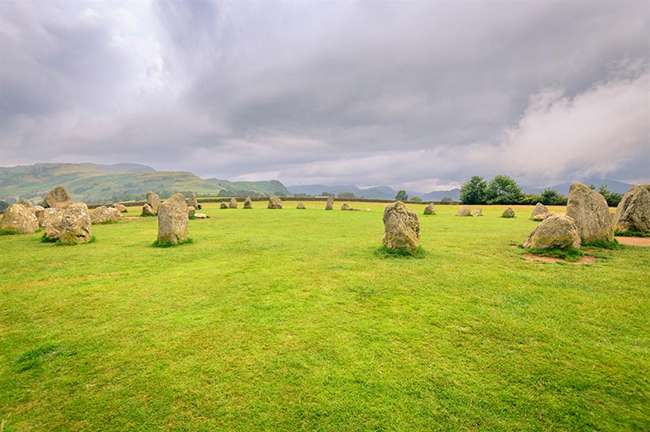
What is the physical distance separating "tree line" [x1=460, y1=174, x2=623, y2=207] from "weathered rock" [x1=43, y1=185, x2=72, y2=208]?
196 ft

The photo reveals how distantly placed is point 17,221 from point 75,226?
6190mm

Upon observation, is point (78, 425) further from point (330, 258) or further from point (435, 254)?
point (435, 254)

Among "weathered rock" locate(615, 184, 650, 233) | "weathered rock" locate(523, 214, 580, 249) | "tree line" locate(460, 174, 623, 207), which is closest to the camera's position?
"weathered rock" locate(523, 214, 580, 249)

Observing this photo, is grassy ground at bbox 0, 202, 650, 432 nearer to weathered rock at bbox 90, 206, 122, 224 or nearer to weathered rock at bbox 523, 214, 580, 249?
weathered rock at bbox 523, 214, 580, 249

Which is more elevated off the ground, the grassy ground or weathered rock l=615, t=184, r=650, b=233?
weathered rock l=615, t=184, r=650, b=233

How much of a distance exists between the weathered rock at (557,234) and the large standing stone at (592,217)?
157cm

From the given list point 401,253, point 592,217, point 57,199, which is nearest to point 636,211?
point 592,217

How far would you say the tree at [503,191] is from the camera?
49219 mm

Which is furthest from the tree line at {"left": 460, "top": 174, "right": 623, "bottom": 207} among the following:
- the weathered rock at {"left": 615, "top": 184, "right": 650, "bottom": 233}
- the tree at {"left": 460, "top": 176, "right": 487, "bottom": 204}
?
the weathered rock at {"left": 615, "top": 184, "right": 650, "bottom": 233}

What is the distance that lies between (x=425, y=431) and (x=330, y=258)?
6.78 m

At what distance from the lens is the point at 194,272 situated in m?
7.91

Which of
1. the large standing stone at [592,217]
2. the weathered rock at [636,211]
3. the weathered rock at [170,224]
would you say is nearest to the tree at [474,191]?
the weathered rock at [636,211]

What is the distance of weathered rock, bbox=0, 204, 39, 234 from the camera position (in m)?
14.2

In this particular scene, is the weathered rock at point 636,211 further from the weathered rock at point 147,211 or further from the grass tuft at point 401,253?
the weathered rock at point 147,211
